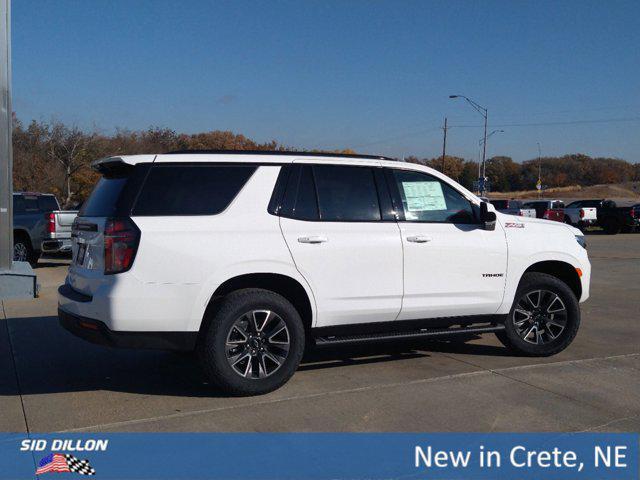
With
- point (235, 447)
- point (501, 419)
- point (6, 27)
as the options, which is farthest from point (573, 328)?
point (6, 27)

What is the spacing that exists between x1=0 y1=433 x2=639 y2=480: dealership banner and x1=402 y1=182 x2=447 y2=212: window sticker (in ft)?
7.61

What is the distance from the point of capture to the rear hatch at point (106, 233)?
5.14m

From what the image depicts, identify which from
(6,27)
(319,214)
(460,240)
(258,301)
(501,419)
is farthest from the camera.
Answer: (6,27)

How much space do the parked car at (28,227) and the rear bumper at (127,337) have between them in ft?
36.0

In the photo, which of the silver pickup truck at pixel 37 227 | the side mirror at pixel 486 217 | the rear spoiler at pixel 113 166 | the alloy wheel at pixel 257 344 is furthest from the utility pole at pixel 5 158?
the side mirror at pixel 486 217

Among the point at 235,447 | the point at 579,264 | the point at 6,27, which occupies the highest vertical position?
the point at 6,27

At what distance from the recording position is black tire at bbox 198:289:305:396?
532cm

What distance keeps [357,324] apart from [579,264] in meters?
2.61

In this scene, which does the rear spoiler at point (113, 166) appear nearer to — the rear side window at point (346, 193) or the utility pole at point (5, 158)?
the rear side window at point (346, 193)

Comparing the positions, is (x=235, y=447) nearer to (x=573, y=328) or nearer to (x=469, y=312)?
(x=469, y=312)

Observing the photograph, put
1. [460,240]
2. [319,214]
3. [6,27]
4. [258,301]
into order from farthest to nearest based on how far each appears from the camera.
Answer: 1. [6,27]
2. [460,240]
3. [319,214]
4. [258,301]

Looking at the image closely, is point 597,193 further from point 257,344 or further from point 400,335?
point 257,344

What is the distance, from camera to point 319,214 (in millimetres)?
5867

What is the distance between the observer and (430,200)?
6426 mm
